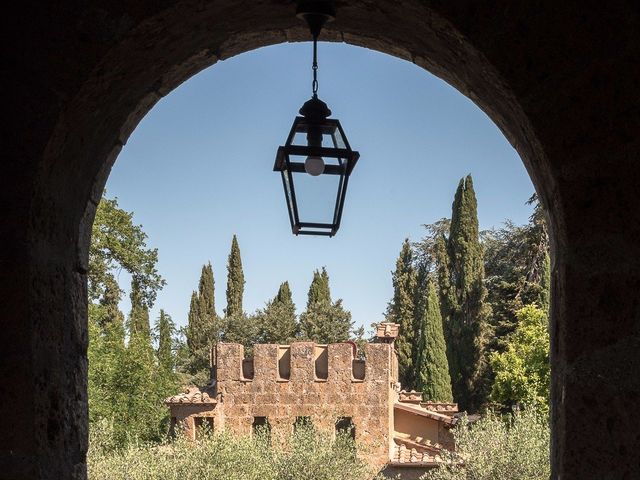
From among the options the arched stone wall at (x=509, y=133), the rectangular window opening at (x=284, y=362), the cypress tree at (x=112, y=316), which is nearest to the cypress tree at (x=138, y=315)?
the cypress tree at (x=112, y=316)

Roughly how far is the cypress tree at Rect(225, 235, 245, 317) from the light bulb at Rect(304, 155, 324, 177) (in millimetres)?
36320

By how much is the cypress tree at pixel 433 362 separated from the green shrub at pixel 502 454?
455 inches

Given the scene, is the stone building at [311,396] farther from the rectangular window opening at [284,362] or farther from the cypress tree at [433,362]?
the cypress tree at [433,362]

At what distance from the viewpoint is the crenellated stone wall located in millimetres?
21172

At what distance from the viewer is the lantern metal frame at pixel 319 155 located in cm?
280

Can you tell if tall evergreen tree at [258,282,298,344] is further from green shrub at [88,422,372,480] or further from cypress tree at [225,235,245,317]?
green shrub at [88,422,372,480]

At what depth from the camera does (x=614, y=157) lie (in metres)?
1.73

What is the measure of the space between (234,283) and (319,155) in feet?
124

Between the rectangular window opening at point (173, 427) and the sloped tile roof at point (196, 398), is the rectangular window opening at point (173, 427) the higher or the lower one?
the lower one

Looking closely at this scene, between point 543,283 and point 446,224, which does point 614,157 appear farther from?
point 446,224

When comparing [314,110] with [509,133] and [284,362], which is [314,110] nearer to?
[509,133]

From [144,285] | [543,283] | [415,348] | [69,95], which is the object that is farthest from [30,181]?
[415,348]

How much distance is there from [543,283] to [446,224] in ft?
48.7

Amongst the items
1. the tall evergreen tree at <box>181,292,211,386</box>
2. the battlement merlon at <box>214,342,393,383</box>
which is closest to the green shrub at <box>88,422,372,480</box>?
the battlement merlon at <box>214,342,393,383</box>
